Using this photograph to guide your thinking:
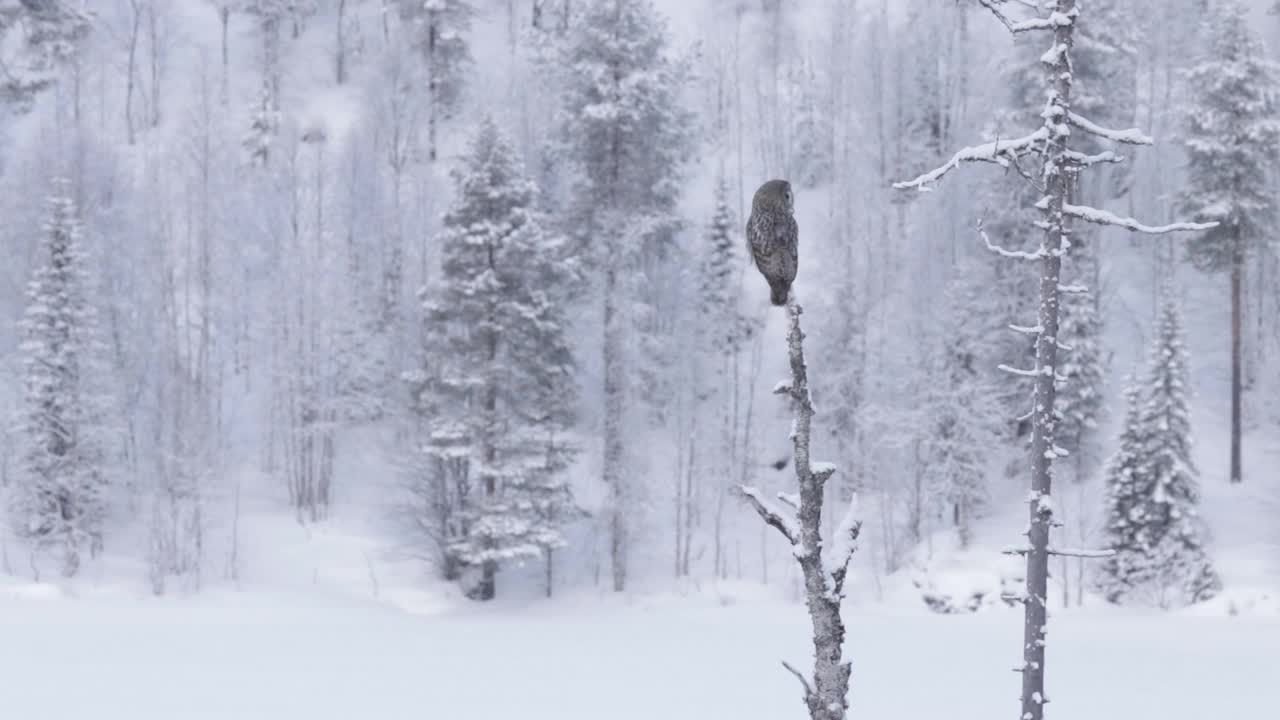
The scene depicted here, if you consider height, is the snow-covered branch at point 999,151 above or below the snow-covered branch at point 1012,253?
above

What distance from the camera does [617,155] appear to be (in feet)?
89.1

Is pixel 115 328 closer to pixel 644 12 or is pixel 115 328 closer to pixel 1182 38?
pixel 644 12

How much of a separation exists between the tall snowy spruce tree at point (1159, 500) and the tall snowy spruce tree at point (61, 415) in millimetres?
23085

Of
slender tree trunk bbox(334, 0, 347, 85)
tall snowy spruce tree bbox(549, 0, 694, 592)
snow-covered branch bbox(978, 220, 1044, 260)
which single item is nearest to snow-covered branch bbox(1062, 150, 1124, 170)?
snow-covered branch bbox(978, 220, 1044, 260)

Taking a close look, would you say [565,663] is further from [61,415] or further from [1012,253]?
[1012,253]

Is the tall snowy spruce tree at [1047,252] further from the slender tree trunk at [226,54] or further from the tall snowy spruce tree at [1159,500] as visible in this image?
the slender tree trunk at [226,54]

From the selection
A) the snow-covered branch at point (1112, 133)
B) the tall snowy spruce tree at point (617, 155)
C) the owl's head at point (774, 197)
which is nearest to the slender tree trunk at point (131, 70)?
the tall snowy spruce tree at point (617, 155)

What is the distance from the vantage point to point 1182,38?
42469 mm

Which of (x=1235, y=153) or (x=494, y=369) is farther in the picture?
(x=1235, y=153)

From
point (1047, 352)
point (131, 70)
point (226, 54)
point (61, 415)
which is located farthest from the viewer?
point (226, 54)

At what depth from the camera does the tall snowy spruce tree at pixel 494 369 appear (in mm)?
23156

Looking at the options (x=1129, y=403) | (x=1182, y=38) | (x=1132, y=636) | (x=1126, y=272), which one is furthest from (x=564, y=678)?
(x=1182, y=38)

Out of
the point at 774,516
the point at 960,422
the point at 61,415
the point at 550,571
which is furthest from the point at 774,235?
the point at 61,415

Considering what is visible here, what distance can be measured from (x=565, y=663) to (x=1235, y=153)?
21.5 m
